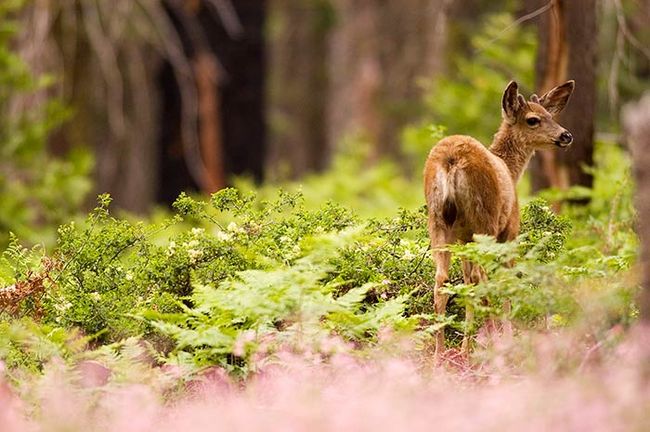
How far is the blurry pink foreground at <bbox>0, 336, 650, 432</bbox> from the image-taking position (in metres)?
4.54

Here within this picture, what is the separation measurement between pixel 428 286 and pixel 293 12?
35.6m

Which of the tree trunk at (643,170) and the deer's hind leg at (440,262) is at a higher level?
the tree trunk at (643,170)

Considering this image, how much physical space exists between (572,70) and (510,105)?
310 centimetres

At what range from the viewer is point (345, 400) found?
5.36 meters

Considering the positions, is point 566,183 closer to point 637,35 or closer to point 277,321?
point 277,321

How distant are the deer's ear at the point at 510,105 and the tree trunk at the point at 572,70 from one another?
8.79 feet

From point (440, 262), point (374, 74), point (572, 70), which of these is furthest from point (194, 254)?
point (374, 74)

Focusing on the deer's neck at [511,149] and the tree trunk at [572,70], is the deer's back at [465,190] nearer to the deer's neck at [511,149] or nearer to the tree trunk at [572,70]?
the deer's neck at [511,149]

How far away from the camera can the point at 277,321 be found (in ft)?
25.2

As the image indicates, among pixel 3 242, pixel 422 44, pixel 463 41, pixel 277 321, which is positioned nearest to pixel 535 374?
pixel 277 321

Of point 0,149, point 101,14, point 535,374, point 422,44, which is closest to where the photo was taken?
point 535,374

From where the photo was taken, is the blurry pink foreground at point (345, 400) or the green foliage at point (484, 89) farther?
the green foliage at point (484, 89)

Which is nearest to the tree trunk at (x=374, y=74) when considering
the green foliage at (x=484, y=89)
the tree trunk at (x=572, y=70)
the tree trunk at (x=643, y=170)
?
the green foliage at (x=484, y=89)

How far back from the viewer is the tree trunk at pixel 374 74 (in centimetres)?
3005
